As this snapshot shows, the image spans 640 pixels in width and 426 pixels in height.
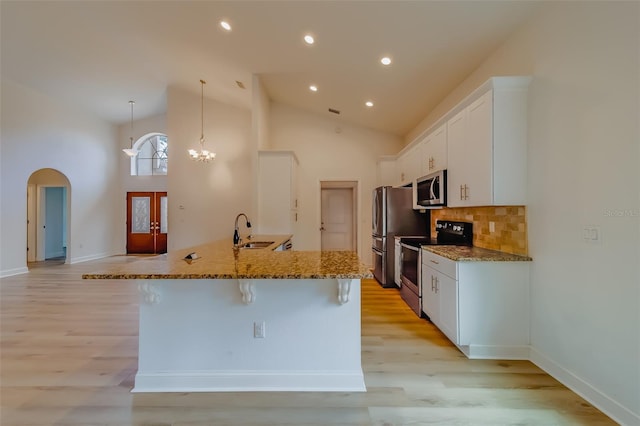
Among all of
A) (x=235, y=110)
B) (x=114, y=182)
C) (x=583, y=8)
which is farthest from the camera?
(x=114, y=182)

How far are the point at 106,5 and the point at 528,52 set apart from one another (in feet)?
16.0

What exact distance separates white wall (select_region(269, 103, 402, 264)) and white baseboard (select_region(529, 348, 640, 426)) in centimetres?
394

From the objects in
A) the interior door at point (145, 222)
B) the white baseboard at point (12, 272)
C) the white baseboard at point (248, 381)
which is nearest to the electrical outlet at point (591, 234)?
the white baseboard at point (248, 381)

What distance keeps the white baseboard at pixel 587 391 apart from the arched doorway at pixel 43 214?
9.08 meters

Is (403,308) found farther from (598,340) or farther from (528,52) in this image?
(528,52)

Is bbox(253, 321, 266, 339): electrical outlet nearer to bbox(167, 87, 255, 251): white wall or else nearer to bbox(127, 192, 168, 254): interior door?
bbox(167, 87, 255, 251): white wall

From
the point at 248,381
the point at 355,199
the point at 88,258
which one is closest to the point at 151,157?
the point at 88,258

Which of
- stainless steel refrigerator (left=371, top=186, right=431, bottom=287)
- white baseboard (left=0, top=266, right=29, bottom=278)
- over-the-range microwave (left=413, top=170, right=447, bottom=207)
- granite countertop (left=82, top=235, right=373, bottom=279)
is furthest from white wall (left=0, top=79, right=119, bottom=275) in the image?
over-the-range microwave (left=413, top=170, right=447, bottom=207)

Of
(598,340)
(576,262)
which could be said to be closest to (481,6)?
(576,262)

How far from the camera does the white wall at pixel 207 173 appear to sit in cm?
670

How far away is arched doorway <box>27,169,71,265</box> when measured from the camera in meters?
7.07

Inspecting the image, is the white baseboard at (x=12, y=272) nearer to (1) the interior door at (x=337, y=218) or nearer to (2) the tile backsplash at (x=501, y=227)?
(1) the interior door at (x=337, y=218)

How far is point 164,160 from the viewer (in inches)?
329

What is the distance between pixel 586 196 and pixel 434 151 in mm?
1852
